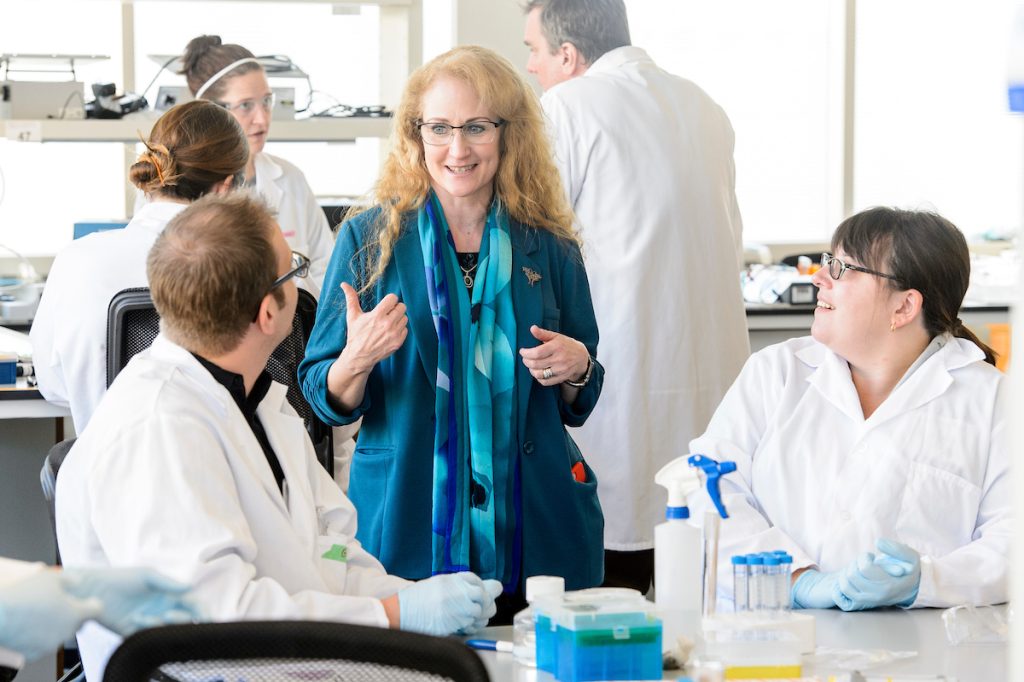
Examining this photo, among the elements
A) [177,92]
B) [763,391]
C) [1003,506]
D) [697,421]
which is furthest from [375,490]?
[177,92]

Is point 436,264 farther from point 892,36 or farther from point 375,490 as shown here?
point 892,36

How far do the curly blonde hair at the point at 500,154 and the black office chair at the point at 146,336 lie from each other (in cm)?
35

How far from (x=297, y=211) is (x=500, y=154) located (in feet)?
6.49

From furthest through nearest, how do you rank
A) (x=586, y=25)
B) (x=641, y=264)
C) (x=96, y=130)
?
(x=96, y=130)
(x=586, y=25)
(x=641, y=264)

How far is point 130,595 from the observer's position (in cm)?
113

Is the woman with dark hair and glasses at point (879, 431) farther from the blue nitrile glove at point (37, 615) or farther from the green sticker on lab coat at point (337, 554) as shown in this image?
the blue nitrile glove at point (37, 615)

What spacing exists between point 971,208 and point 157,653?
19.0 feet

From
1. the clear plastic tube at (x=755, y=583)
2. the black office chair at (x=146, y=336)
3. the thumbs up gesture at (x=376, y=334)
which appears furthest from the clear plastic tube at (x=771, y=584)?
the black office chair at (x=146, y=336)

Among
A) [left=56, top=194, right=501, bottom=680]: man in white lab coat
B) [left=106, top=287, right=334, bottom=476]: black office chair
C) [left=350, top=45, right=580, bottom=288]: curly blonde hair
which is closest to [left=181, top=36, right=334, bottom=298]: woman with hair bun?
[left=106, top=287, right=334, bottom=476]: black office chair

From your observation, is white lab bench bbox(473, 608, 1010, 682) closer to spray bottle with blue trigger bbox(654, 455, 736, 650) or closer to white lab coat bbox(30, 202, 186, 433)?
spray bottle with blue trigger bbox(654, 455, 736, 650)

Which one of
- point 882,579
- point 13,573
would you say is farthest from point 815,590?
point 13,573

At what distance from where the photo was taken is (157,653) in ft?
3.19

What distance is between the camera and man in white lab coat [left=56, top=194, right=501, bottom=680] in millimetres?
1396

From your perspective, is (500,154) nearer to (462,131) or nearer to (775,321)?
(462,131)
